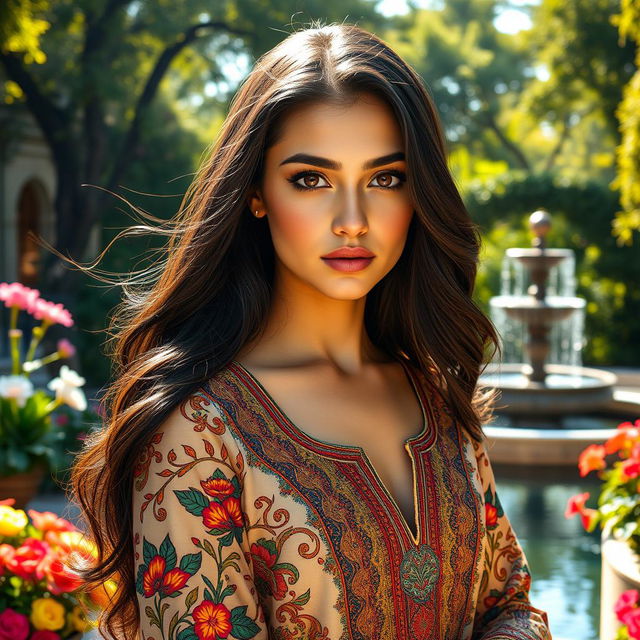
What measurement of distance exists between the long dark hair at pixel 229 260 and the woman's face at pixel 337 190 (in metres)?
0.03

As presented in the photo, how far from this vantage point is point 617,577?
3.38 m

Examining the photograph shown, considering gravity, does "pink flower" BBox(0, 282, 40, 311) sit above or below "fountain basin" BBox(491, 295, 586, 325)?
above

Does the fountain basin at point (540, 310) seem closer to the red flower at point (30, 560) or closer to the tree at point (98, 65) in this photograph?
the tree at point (98, 65)

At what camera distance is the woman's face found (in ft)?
5.42

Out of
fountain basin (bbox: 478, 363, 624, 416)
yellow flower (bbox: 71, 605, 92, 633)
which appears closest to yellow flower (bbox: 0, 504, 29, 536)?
yellow flower (bbox: 71, 605, 92, 633)

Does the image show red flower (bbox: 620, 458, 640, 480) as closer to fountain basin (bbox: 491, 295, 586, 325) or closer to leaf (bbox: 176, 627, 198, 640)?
leaf (bbox: 176, 627, 198, 640)

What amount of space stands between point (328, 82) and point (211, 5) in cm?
1347

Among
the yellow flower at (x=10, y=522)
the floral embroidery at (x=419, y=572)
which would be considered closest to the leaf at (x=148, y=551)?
the floral embroidery at (x=419, y=572)

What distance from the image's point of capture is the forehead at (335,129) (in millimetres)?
1656

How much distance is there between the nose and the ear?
0.17 metres

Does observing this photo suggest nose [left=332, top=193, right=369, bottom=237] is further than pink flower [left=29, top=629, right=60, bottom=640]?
No

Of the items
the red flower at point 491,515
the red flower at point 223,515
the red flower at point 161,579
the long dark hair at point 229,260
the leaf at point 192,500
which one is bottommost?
the red flower at point 491,515

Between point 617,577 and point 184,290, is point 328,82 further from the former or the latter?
point 617,577

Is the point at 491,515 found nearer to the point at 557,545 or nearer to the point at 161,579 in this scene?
the point at 161,579
